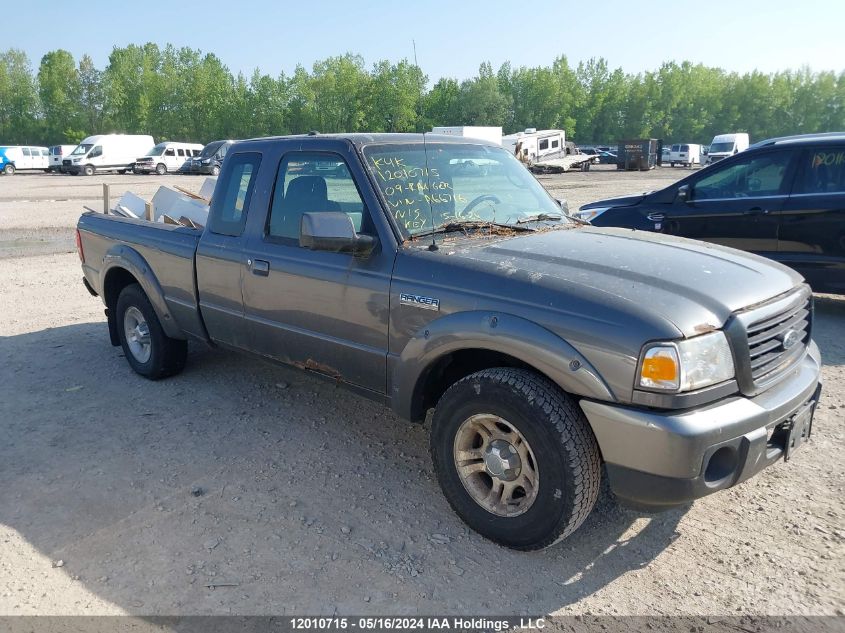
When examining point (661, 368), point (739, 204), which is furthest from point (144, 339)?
point (739, 204)

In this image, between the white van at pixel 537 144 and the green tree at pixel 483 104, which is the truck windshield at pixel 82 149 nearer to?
the white van at pixel 537 144

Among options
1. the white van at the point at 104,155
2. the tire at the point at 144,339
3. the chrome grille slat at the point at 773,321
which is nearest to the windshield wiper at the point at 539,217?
the chrome grille slat at the point at 773,321

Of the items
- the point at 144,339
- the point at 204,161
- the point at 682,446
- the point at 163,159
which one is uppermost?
the point at 163,159

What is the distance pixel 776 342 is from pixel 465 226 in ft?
5.53

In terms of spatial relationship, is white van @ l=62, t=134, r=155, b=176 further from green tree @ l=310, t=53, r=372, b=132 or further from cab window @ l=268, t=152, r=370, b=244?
cab window @ l=268, t=152, r=370, b=244

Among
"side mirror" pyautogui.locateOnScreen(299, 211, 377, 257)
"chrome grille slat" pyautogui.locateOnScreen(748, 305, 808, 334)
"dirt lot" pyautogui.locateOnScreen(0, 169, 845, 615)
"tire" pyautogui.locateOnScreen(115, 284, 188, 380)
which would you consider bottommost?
"dirt lot" pyautogui.locateOnScreen(0, 169, 845, 615)

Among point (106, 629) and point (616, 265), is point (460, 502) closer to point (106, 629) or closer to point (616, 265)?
point (616, 265)

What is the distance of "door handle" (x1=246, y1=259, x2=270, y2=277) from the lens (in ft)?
13.7

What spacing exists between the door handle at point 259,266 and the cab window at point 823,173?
5.63 metres

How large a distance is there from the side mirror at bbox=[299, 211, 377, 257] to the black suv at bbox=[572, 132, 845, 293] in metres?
3.42

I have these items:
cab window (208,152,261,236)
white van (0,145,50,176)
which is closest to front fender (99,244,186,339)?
cab window (208,152,261,236)

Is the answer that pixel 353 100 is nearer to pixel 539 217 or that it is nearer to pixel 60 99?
pixel 60 99

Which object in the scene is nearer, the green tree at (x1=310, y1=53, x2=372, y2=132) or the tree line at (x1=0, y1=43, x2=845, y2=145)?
the green tree at (x1=310, y1=53, x2=372, y2=132)

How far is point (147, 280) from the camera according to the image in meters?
5.23
